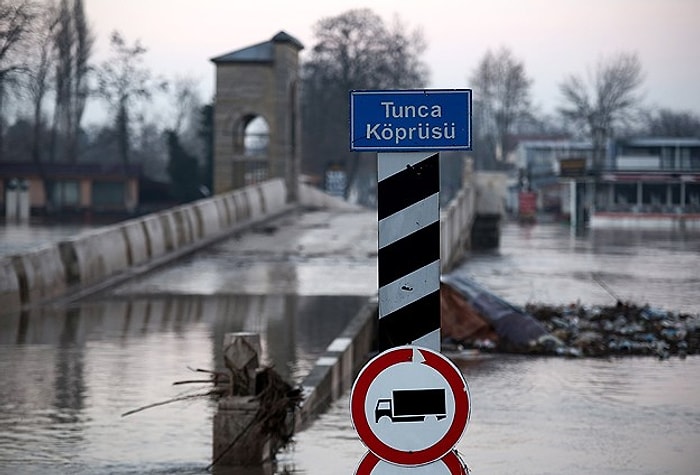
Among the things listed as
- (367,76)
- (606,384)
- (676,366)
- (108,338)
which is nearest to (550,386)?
(606,384)

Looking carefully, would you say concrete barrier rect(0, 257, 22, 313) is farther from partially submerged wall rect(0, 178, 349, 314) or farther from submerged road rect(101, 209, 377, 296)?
submerged road rect(101, 209, 377, 296)

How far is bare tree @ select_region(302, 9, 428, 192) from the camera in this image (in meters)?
95.3

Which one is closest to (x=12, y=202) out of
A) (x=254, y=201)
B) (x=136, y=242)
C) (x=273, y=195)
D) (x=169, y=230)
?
(x=273, y=195)

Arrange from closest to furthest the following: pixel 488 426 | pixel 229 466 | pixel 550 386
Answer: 1. pixel 229 466
2. pixel 488 426
3. pixel 550 386

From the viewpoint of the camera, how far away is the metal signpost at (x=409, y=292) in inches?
246

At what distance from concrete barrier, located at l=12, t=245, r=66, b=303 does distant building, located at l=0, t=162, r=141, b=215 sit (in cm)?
4291

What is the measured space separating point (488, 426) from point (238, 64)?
36.6 metres

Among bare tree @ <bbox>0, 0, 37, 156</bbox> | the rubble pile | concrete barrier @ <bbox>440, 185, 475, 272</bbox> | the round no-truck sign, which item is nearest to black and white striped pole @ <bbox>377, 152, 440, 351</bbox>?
the round no-truck sign

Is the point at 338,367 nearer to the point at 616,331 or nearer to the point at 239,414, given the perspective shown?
the point at 239,414

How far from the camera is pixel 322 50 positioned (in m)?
95.7

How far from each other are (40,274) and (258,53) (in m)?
27.7

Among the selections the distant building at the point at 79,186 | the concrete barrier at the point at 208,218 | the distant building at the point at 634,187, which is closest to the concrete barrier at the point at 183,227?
the concrete barrier at the point at 208,218

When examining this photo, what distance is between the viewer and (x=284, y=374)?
51.3ft

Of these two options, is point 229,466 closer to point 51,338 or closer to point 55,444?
point 55,444
